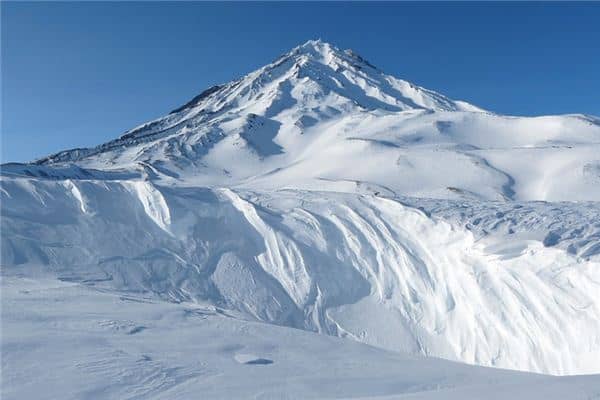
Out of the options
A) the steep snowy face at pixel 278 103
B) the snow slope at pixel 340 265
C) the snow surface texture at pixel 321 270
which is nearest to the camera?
the snow surface texture at pixel 321 270

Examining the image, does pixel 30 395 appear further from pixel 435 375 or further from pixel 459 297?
pixel 459 297

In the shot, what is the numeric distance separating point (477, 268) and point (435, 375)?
6.06 metres

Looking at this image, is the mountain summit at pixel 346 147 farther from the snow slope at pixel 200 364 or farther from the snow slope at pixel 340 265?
the snow slope at pixel 200 364

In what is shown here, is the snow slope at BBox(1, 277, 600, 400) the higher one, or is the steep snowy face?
the steep snowy face

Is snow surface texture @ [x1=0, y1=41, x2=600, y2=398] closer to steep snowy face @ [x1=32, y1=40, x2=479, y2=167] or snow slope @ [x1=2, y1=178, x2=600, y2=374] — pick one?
snow slope @ [x1=2, y1=178, x2=600, y2=374]

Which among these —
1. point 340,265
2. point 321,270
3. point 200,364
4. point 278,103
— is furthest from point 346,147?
point 200,364

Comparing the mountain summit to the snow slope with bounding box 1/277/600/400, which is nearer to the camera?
the snow slope with bounding box 1/277/600/400

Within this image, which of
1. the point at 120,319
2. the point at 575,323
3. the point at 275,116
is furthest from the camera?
the point at 275,116

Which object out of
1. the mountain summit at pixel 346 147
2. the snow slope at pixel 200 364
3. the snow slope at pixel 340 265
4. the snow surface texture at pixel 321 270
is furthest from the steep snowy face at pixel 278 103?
the snow slope at pixel 200 364

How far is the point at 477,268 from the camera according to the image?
11.5m

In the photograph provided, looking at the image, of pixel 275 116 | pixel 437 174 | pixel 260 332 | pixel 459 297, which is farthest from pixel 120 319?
pixel 275 116

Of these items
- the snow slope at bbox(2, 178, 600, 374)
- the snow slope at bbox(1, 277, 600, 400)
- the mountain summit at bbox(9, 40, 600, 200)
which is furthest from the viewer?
the mountain summit at bbox(9, 40, 600, 200)

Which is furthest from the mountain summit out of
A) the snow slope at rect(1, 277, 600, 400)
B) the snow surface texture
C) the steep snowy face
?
the snow slope at rect(1, 277, 600, 400)

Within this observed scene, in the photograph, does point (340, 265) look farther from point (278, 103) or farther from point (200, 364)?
point (278, 103)
